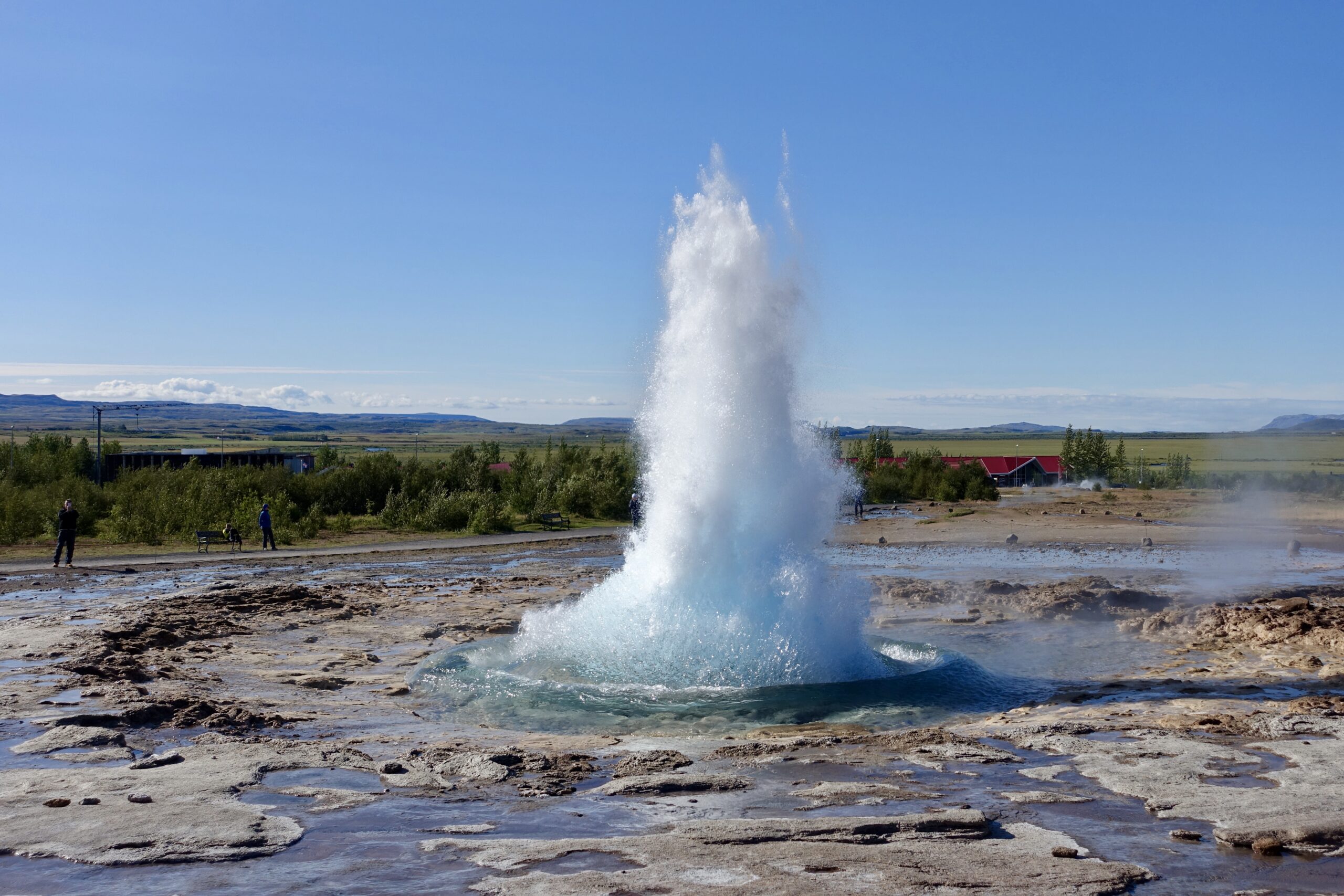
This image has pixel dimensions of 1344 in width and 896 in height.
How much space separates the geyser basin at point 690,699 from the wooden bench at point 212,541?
64.0 feet

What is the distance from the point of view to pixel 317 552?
31.0m

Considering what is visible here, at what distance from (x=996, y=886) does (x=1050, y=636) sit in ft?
38.5

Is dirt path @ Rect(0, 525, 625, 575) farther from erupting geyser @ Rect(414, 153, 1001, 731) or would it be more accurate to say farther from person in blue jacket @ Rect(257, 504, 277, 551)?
erupting geyser @ Rect(414, 153, 1001, 731)

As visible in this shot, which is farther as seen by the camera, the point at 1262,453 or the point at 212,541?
the point at 1262,453

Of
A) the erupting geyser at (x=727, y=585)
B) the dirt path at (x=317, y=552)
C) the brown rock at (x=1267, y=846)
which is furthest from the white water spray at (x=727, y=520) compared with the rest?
the dirt path at (x=317, y=552)

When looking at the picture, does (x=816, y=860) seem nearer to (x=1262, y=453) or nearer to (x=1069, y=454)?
(x=1262, y=453)

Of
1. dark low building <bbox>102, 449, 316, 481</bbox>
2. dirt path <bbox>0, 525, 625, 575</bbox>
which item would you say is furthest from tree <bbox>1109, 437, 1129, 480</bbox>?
dark low building <bbox>102, 449, 316, 481</bbox>

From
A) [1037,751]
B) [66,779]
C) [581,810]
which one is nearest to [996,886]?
[581,810]

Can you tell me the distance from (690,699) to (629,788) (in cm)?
373

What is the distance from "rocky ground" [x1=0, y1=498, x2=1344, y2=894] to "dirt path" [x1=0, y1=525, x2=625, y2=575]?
11476 millimetres

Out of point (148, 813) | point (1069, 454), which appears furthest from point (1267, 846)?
point (1069, 454)

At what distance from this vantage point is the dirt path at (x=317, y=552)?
86.5ft

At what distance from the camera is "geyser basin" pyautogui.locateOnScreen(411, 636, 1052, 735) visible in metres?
11.4

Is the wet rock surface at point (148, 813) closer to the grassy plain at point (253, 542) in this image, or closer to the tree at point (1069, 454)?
the grassy plain at point (253, 542)
